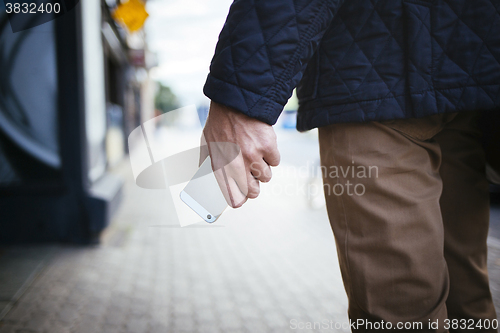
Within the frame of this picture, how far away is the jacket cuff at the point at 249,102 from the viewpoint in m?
0.85

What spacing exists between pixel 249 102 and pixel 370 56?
35 centimetres

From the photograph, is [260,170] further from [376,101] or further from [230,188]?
[376,101]

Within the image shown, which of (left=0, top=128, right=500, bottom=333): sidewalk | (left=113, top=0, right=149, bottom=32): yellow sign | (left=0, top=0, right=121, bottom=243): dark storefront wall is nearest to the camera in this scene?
(left=0, top=128, right=500, bottom=333): sidewalk

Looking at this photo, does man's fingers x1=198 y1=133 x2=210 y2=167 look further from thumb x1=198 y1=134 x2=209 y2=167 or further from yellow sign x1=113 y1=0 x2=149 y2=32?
yellow sign x1=113 y1=0 x2=149 y2=32

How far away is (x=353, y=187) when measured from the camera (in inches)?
37.0

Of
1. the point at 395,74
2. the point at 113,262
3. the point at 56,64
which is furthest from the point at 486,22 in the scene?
the point at 56,64

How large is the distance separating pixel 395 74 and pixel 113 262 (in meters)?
2.39

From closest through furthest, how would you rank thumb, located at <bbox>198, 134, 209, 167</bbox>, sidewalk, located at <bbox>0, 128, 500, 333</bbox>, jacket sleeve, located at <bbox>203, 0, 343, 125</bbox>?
jacket sleeve, located at <bbox>203, 0, 343, 125</bbox> < thumb, located at <bbox>198, 134, 209, 167</bbox> < sidewalk, located at <bbox>0, 128, 500, 333</bbox>

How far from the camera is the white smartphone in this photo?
99cm

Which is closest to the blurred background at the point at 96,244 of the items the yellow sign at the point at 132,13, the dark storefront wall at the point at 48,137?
the dark storefront wall at the point at 48,137

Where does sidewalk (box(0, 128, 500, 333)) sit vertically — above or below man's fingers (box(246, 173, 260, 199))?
below

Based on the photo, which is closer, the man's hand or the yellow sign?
the man's hand

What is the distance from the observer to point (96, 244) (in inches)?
115

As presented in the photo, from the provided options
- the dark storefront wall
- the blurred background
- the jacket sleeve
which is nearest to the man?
the jacket sleeve
